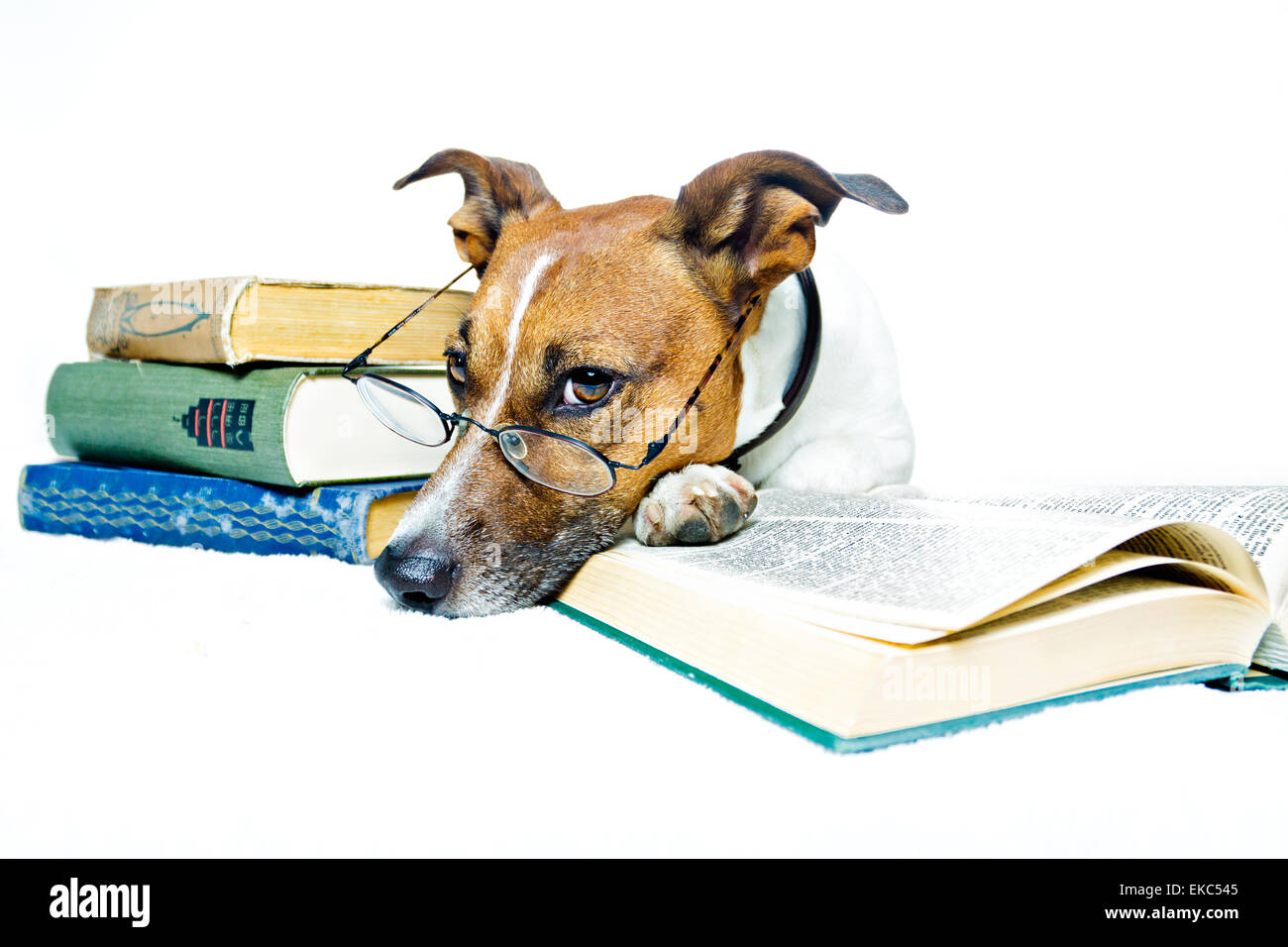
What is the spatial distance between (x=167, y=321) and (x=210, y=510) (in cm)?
51

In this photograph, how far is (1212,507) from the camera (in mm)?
1523

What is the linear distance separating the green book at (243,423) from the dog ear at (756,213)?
2.79ft

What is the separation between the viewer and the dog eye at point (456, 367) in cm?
182

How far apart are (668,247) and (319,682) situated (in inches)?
42.0

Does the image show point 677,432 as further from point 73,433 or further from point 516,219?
point 73,433

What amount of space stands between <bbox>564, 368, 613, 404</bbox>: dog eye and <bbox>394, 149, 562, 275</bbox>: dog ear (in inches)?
27.0

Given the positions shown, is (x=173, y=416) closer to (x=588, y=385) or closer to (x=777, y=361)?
(x=588, y=385)

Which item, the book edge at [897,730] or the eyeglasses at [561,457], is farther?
the eyeglasses at [561,457]

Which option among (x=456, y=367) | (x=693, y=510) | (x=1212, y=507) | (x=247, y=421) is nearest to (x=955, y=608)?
(x=693, y=510)

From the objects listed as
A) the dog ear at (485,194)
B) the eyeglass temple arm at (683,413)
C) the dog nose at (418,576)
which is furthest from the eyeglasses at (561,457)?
the dog ear at (485,194)

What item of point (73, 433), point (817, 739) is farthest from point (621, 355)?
point (73, 433)

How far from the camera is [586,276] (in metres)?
1.74

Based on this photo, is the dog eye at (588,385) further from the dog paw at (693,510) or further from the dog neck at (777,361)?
the dog neck at (777,361)

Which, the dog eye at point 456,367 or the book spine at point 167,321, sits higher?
the book spine at point 167,321
